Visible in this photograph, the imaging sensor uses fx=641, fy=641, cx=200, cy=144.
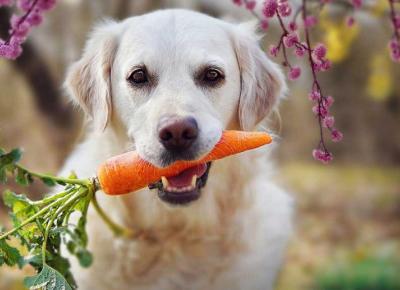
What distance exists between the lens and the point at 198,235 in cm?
329

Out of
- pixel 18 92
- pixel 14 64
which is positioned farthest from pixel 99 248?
pixel 18 92

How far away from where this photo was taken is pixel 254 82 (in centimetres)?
309

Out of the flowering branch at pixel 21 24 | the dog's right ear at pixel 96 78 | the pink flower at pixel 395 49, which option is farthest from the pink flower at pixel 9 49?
the pink flower at pixel 395 49

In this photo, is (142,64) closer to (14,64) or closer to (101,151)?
(101,151)

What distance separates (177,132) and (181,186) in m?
0.42

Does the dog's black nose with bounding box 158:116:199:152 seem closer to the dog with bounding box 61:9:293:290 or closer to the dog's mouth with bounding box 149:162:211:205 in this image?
the dog with bounding box 61:9:293:290

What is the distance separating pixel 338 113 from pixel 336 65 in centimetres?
52

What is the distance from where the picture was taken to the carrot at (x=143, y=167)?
8.56 feet

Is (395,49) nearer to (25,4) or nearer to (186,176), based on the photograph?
(186,176)

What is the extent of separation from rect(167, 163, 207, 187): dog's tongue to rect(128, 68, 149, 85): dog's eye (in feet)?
1.44

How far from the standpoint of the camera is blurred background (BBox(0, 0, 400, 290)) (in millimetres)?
5051

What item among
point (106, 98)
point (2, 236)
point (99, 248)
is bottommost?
point (2, 236)

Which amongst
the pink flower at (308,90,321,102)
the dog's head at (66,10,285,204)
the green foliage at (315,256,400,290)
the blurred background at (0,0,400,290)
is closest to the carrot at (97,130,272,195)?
the dog's head at (66,10,285,204)

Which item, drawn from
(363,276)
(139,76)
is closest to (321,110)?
(139,76)
